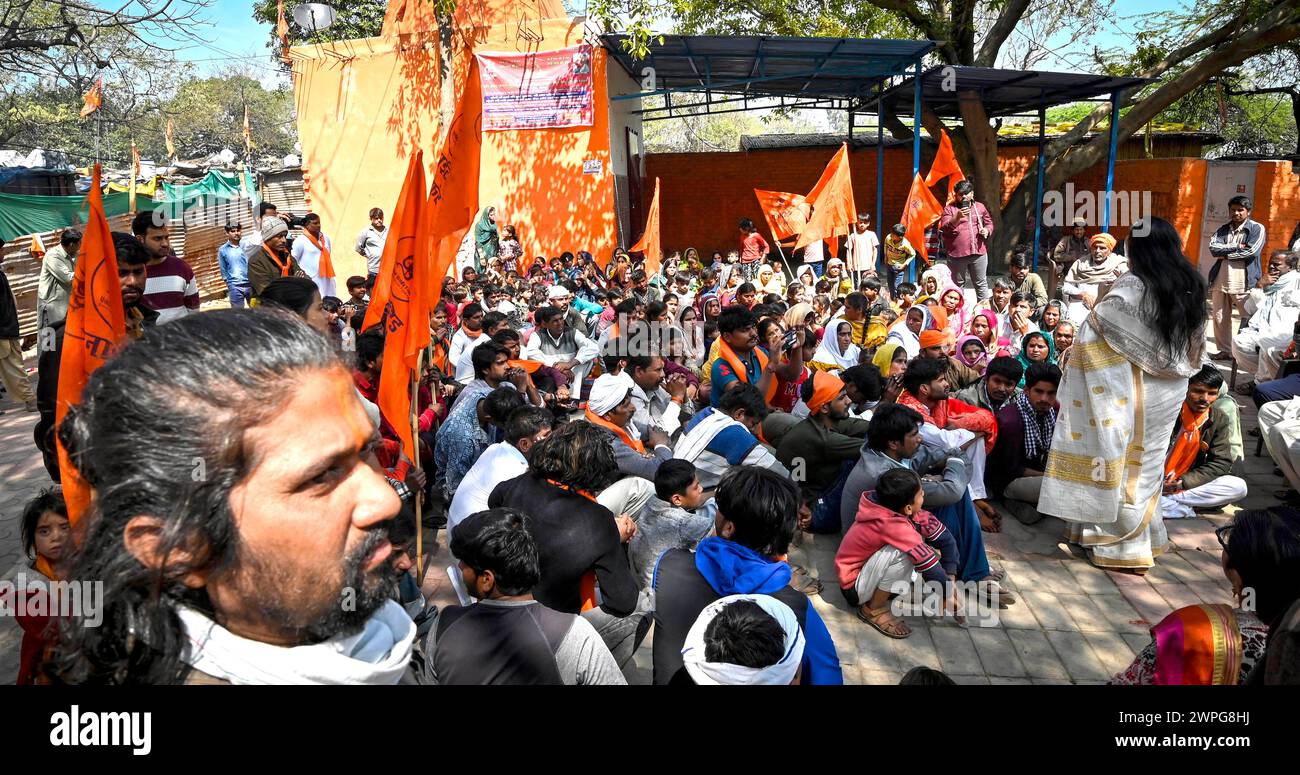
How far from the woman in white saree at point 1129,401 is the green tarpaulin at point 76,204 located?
42.6 feet

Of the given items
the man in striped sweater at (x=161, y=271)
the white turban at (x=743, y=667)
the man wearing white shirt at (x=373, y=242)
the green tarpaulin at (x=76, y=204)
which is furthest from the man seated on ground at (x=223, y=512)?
the green tarpaulin at (x=76, y=204)

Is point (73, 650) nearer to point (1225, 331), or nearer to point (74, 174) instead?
point (1225, 331)

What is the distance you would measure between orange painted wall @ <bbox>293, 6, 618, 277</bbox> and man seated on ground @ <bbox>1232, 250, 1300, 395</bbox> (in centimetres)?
838

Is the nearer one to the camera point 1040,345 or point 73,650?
point 73,650

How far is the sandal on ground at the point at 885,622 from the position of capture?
372 cm

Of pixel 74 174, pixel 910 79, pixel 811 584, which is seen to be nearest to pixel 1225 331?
pixel 910 79

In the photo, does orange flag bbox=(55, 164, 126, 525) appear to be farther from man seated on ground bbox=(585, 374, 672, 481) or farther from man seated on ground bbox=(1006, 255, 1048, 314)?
man seated on ground bbox=(1006, 255, 1048, 314)

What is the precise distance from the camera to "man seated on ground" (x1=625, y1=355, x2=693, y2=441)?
196 inches

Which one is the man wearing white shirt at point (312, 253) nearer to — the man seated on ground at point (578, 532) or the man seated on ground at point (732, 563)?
the man seated on ground at point (578, 532)

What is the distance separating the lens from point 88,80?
23.4 ft

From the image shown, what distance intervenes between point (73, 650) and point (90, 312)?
2.10 meters

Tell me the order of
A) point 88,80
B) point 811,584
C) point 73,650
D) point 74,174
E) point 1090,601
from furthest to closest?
point 74,174, point 88,80, point 811,584, point 1090,601, point 73,650

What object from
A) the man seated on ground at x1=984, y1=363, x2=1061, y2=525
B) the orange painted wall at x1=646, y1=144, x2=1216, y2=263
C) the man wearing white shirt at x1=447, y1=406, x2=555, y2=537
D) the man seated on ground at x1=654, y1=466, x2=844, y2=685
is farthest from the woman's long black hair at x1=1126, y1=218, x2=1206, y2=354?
the orange painted wall at x1=646, y1=144, x2=1216, y2=263

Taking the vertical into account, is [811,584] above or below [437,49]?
below
